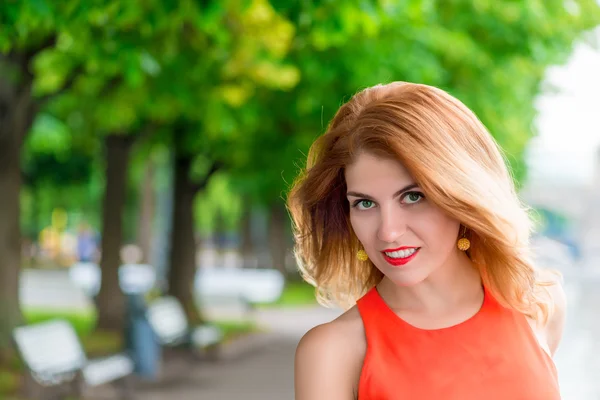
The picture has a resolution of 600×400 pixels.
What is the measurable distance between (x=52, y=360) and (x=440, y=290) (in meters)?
6.80

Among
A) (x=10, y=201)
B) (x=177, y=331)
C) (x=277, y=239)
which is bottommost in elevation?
(x=177, y=331)

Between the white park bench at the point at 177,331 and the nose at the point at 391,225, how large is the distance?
10092 millimetres

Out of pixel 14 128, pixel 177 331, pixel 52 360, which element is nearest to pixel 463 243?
pixel 52 360

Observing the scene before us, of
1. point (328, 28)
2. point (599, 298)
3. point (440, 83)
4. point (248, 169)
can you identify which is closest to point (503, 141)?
point (440, 83)

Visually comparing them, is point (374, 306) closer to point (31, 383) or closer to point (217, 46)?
point (31, 383)

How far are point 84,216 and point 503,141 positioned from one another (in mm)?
37659

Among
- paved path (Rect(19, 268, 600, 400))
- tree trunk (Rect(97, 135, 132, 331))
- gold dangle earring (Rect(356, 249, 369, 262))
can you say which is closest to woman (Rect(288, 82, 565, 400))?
gold dangle earring (Rect(356, 249, 369, 262))

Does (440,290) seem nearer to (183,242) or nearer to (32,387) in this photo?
(32,387)

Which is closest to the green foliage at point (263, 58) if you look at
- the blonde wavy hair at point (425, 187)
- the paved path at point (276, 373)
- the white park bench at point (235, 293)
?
the paved path at point (276, 373)

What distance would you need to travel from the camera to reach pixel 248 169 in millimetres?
16688

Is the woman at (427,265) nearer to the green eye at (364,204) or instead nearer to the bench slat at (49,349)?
the green eye at (364,204)

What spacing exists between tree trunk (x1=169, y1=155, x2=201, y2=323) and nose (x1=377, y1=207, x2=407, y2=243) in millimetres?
14067

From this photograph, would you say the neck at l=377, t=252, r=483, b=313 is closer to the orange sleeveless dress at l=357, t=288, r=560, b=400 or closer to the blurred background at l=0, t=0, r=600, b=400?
the orange sleeveless dress at l=357, t=288, r=560, b=400

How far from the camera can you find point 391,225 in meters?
2.32
